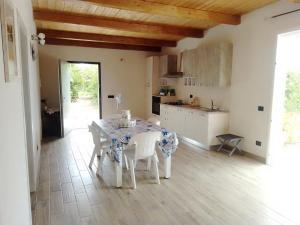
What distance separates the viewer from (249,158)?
14.5 feet

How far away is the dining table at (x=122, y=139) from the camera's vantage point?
9.53 ft

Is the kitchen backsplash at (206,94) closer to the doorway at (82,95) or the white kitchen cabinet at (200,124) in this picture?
the white kitchen cabinet at (200,124)

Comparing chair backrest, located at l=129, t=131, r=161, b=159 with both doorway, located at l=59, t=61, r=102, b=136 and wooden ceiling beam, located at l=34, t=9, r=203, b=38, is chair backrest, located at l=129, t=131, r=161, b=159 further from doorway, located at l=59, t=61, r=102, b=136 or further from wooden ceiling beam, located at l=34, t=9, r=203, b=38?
doorway, located at l=59, t=61, r=102, b=136

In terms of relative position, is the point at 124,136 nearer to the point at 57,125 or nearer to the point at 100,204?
the point at 100,204

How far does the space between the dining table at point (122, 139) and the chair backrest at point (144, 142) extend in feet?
0.38

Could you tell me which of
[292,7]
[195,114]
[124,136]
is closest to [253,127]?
[195,114]

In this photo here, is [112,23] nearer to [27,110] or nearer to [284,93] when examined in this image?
[27,110]

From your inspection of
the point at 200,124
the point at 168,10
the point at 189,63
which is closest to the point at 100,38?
the point at 189,63

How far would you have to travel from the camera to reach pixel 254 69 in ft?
14.1

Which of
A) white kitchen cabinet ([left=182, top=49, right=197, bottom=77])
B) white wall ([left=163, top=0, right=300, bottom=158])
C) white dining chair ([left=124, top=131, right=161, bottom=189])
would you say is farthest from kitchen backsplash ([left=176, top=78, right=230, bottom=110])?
white dining chair ([left=124, top=131, right=161, bottom=189])

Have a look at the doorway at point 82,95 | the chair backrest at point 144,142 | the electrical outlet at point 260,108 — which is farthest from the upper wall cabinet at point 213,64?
the doorway at point 82,95

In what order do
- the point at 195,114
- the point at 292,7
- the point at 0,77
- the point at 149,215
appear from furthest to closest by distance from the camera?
the point at 195,114 → the point at 292,7 → the point at 149,215 → the point at 0,77

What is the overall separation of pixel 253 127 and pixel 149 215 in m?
2.88

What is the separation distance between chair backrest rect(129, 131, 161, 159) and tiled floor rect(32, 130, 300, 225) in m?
0.48
